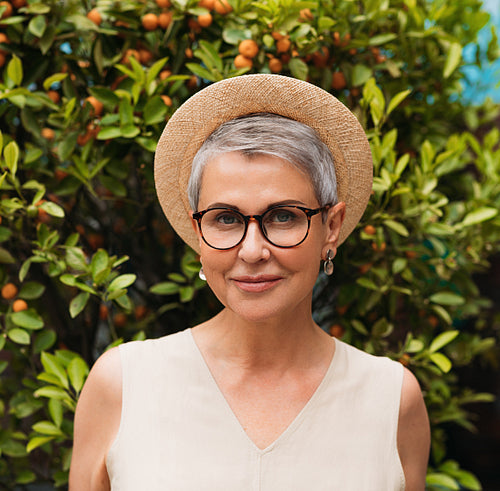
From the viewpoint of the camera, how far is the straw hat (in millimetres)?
1489

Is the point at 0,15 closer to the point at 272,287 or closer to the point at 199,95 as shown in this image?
the point at 199,95

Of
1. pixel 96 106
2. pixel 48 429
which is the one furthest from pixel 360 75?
pixel 48 429

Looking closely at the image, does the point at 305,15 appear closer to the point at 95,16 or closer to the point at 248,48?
the point at 248,48

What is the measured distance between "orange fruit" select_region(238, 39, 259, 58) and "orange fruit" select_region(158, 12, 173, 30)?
0.26m

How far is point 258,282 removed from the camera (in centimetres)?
145

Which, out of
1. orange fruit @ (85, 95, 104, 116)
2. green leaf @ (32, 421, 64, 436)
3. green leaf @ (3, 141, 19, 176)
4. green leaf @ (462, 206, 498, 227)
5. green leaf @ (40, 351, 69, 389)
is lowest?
green leaf @ (32, 421, 64, 436)

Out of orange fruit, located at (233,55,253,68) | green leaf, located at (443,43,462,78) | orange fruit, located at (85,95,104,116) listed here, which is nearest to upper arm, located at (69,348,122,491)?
orange fruit, located at (85,95,104,116)

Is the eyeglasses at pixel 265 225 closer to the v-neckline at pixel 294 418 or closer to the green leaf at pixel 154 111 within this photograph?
the v-neckline at pixel 294 418

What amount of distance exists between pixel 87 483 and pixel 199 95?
1066 millimetres

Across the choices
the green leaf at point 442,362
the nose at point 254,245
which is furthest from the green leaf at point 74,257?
the green leaf at point 442,362

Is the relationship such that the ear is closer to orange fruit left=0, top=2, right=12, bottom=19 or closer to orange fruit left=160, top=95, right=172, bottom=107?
orange fruit left=160, top=95, right=172, bottom=107

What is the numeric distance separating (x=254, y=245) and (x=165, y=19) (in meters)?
0.98

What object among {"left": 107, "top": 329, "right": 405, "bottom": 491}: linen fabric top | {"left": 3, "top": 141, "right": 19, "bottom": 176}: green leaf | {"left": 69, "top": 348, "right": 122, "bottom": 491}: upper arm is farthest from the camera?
{"left": 3, "top": 141, "right": 19, "bottom": 176}: green leaf

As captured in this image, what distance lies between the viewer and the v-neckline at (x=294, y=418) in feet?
5.09
